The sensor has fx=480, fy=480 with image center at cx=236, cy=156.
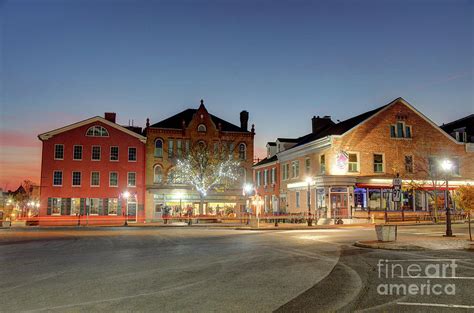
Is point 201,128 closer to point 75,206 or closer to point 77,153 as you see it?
point 77,153

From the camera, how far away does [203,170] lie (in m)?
50.9

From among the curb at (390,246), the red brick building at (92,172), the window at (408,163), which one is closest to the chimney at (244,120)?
the red brick building at (92,172)

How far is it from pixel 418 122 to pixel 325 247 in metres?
31.5

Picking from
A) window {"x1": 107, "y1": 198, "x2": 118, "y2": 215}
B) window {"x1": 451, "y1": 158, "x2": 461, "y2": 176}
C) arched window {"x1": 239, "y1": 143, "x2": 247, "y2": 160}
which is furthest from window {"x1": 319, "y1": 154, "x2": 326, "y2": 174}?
window {"x1": 107, "y1": 198, "x2": 118, "y2": 215}

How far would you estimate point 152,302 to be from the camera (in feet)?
29.7

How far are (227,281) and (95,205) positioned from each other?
45389 millimetres

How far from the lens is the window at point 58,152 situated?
175 feet

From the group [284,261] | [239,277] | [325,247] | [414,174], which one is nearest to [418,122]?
[414,174]

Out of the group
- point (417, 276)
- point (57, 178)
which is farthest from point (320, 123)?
point (417, 276)

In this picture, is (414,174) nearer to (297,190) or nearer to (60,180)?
(297,190)

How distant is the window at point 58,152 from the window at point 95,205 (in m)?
5.87

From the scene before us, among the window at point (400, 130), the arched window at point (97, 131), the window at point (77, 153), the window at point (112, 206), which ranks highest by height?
the arched window at point (97, 131)

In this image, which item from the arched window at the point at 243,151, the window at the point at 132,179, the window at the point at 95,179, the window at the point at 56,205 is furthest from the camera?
the arched window at the point at 243,151

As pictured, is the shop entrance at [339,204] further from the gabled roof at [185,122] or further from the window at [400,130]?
the gabled roof at [185,122]
